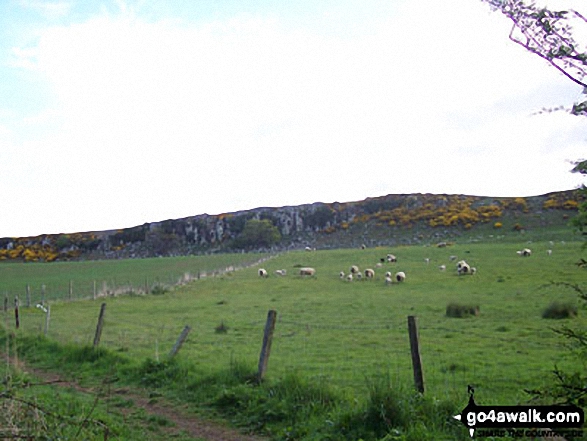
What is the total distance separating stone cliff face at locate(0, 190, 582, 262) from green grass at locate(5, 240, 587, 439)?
59.5m

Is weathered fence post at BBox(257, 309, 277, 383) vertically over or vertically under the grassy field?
over

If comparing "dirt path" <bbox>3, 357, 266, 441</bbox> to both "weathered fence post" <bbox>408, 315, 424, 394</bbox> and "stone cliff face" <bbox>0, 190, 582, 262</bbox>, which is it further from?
"stone cliff face" <bbox>0, 190, 582, 262</bbox>

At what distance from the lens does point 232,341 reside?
63.5 feet

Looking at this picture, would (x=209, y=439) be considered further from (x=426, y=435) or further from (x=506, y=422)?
(x=506, y=422)

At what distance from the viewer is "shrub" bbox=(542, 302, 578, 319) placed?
21.3 meters

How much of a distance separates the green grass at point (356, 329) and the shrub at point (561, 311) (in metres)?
0.44

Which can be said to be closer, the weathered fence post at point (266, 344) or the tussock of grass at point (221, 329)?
the weathered fence post at point (266, 344)

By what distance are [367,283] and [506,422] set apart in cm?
3603

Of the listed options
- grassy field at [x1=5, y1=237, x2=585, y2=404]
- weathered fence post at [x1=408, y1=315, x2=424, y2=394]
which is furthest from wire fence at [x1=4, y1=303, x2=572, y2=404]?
weathered fence post at [x1=408, y1=315, x2=424, y2=394]

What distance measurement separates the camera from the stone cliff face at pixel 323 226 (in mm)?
105312

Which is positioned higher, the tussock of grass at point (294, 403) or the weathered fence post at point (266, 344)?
the weathered fence post at point (266, 344)

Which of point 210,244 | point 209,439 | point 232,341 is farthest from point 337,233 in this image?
point 209,439

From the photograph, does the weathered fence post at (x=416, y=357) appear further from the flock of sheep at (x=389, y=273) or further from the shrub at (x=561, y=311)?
the flock of sheep at (x=389, y=273)

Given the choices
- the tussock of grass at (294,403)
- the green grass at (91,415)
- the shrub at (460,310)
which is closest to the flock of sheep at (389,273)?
the shrub at (460,310)
